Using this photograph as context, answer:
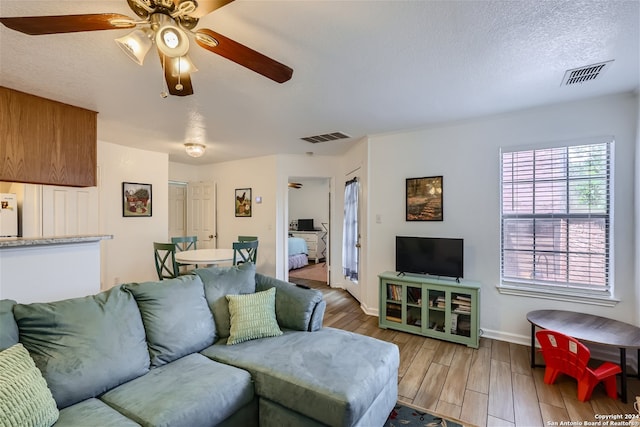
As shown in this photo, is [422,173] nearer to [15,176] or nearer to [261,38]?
[261,38]

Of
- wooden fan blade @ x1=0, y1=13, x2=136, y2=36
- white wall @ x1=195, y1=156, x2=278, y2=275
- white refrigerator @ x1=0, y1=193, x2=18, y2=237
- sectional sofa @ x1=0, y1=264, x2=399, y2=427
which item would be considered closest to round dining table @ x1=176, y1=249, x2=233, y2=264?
white wall @ x1=195, y1=156, x2=278, y2=275

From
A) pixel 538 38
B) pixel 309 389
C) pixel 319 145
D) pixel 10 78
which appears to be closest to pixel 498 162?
pixel 538 38

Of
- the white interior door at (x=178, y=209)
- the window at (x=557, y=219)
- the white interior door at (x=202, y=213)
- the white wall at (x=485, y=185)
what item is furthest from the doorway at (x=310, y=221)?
the window at (x=557, y=219)

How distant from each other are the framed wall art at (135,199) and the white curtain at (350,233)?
3.30 meters

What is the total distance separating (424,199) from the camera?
3.58 m

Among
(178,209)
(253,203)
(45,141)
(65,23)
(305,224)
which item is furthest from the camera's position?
(305,224)

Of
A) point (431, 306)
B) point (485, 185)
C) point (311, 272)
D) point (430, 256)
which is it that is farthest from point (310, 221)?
point (485, 185)

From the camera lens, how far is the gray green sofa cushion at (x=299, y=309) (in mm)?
2297

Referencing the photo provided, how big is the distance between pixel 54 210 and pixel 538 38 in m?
5.28

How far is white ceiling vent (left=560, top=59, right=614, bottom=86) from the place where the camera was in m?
2.13

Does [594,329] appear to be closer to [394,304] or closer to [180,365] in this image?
[394,304]

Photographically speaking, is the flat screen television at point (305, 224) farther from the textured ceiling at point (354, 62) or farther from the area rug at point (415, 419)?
the area rug at point (415, 419)

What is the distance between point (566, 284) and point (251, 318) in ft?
9.92

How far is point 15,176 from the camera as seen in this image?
2.52m
